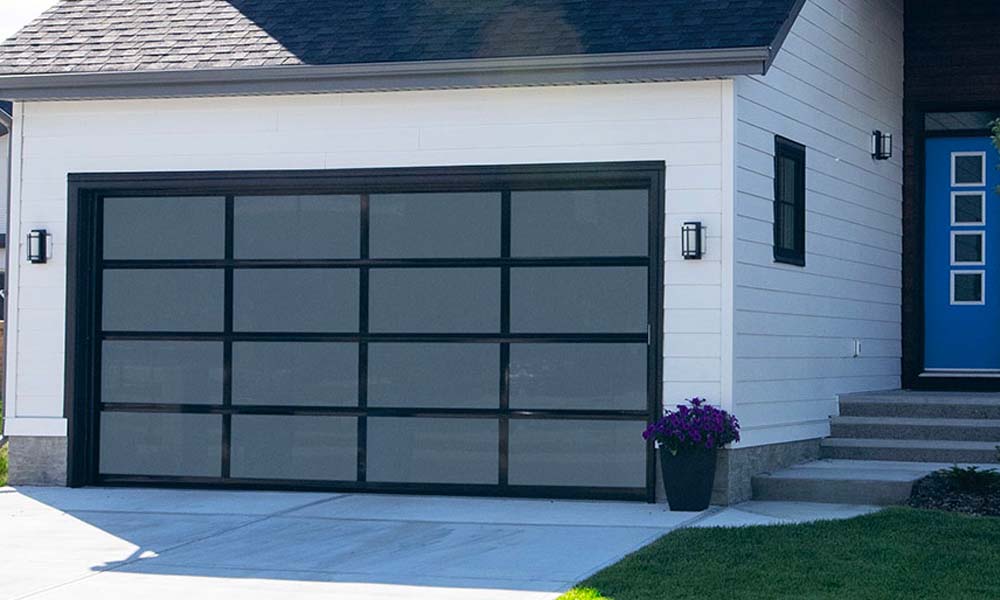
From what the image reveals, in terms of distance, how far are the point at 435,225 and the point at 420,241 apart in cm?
18

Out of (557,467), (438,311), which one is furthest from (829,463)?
(438,311)

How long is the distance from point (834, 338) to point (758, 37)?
3.45 metres

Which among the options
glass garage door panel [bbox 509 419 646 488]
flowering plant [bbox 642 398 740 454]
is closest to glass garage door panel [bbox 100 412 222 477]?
glass garage door panel [bbox 509 419 646 488]

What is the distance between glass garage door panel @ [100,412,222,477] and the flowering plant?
3784 millimetres

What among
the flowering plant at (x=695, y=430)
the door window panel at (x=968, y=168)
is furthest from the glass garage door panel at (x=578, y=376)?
the door window panel at (x=968, y=168)

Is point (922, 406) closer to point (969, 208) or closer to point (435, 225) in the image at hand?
point (969, 208)

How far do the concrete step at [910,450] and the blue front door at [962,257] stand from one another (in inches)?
90.0

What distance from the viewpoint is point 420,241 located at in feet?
41.2

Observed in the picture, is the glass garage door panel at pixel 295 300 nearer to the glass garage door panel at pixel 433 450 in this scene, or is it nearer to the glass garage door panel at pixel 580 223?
the glass garage door panel at pixel 433 450

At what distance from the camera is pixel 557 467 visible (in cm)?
1214

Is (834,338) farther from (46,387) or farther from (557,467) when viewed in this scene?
(46,387)

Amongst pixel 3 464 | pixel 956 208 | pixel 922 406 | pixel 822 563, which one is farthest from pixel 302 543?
pixel 956 208

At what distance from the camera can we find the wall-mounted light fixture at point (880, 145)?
14688mm

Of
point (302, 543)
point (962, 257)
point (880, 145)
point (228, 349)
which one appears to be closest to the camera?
point (302, 543)
